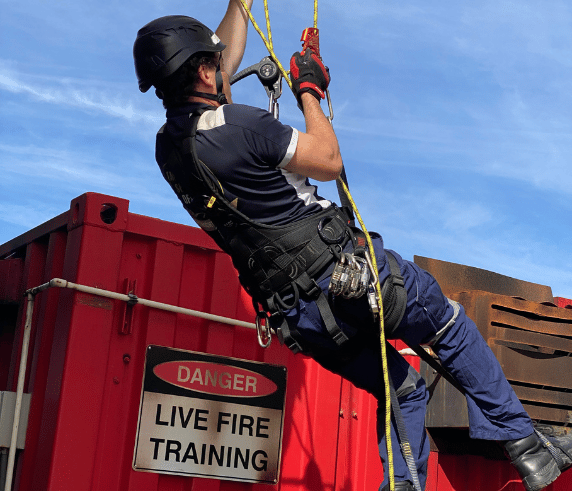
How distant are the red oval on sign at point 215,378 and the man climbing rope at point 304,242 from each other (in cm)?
94

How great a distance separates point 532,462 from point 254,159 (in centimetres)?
194

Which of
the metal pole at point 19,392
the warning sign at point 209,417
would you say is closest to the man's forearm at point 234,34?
the warning sign at point 209,417

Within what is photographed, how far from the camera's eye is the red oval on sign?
14.3ft

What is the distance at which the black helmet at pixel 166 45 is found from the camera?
3418 millimetres

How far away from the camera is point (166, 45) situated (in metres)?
3.42

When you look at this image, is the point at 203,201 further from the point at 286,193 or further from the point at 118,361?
the point at 118,361

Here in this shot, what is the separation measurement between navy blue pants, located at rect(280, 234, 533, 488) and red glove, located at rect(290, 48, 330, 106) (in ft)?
2.61

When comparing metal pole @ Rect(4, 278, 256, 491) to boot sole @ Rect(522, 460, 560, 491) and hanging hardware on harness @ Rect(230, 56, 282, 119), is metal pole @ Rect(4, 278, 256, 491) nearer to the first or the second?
hanging hardware on harness @ Rect(230, 56, 282, 119)

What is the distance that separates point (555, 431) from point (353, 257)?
1.76 meters

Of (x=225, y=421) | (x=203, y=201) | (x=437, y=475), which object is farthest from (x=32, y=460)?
(x=437, y=475)

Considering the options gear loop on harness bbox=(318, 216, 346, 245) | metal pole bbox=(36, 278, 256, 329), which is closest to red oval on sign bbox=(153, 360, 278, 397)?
metal pole bbox=(36, 278, 256, 329)

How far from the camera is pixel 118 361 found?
426cm

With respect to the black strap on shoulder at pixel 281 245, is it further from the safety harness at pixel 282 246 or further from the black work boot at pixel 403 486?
the black work boot at pixel 403 486

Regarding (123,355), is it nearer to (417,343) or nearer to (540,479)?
(417,343)
